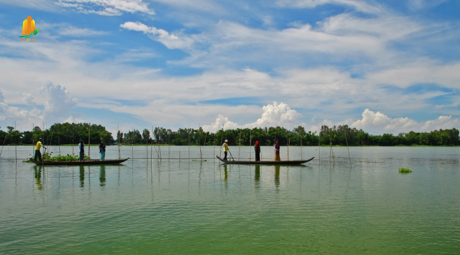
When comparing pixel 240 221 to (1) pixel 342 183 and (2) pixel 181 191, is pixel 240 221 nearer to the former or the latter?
(2) pixel 181 191

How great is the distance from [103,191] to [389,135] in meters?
122

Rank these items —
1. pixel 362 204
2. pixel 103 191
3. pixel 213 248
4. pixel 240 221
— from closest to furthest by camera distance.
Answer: pixel 213 248 < pixel 240 221 < pixel 362 204 < pixel 103 191

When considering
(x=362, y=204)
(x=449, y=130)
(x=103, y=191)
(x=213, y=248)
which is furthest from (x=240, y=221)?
(x=449, y=130)

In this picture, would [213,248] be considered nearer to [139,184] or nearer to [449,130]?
[139,184]

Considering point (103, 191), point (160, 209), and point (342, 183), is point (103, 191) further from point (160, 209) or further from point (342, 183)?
point (342, 183)

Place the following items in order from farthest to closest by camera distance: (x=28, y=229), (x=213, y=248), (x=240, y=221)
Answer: (x=240, y=221)
(x=28, y=229)
(x=213, y=248)

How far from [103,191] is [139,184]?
91.3 inches

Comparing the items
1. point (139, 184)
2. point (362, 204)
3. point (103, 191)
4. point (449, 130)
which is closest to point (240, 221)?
point (362, 204)

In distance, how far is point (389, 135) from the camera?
387 feet

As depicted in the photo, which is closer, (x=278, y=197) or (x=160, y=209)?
(x=160, y=209)

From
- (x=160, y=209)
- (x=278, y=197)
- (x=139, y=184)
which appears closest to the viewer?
(x=160, y=209)

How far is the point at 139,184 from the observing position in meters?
15.6

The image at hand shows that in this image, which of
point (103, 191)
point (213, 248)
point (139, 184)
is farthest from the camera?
point (139, 184)

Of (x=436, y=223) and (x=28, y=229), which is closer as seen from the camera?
(x=28, y=229)
